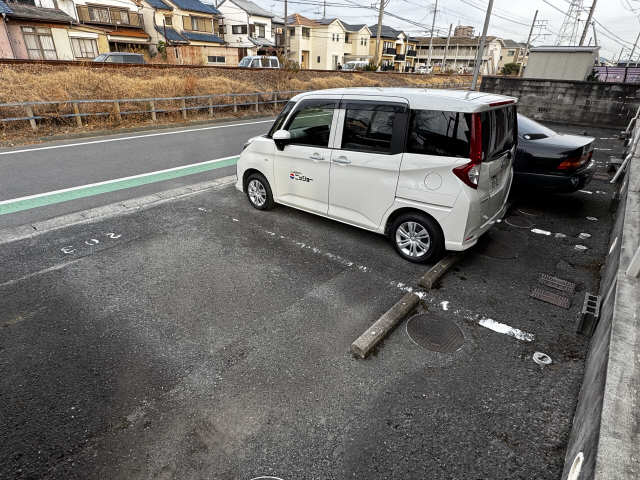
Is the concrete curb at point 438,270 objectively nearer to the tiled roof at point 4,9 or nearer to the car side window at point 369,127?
the car side window at point 369,127

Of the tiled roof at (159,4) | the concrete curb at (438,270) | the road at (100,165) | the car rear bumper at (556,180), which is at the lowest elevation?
the road at (100,165)

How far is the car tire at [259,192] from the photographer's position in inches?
229

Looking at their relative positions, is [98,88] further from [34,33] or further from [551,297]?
[34,33]

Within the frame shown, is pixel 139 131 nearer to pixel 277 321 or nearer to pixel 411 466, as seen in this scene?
pixel 277 321

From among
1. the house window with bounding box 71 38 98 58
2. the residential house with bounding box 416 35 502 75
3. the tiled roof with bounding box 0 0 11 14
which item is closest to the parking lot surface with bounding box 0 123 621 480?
the tiled roof with bounding box 0 0 11 14

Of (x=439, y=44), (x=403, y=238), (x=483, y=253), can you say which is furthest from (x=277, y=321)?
(x=439, y=44)

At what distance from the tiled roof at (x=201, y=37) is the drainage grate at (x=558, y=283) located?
41.1 metres

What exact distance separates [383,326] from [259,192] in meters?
3.51

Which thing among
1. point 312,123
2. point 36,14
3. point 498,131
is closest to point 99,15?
point 36,14

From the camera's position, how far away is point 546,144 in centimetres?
599

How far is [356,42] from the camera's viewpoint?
56219 millimetres

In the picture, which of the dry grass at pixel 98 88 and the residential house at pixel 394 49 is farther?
the residential house at pixel 394 49

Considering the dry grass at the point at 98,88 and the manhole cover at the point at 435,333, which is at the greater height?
the dry grass at the point at 98,88

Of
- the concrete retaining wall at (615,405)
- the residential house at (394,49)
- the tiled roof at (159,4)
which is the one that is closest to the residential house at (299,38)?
the residential house at (394,49)
